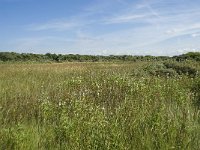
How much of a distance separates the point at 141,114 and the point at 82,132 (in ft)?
3.76

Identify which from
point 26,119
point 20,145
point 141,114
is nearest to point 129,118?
point 141,114

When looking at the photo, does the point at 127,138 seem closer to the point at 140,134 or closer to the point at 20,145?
the point at 140,134

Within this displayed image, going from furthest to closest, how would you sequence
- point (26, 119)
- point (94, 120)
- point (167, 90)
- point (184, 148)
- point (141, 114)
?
point (167, 90), point (26, 119), point (141, 114), point (94, 120), point (184, 148)

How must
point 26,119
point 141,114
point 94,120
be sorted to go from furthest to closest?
point 26,119
point 141,114
point 94,120

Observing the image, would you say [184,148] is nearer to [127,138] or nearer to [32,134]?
[127,138]

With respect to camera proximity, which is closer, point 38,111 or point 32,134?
point 32,134

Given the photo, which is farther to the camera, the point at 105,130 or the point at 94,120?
the point at 94,120

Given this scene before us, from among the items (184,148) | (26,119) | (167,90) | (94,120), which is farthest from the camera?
(167,90)

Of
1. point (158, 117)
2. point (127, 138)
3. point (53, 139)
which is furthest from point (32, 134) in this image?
point (158, 117)

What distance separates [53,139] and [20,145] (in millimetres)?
585

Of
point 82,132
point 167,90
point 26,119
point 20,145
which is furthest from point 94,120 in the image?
point 167,90

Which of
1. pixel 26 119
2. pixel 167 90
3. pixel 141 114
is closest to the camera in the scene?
pixel 141 114

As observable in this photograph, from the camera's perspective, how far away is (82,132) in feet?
18.0

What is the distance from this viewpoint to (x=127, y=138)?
5430mm
